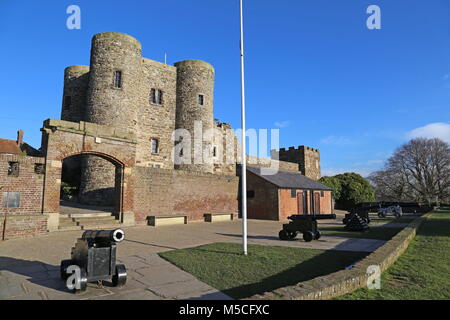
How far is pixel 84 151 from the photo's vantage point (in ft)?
44.4

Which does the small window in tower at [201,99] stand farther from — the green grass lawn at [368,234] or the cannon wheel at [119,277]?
the cannon wheel at [119,277]

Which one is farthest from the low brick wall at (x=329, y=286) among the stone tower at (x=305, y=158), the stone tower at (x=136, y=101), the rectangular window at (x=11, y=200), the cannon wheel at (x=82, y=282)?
the stone tower at (x=305, y=158)

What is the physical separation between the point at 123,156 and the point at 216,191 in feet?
28.4

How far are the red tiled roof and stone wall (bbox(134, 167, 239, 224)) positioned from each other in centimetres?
1872

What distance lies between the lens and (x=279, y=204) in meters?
22.7

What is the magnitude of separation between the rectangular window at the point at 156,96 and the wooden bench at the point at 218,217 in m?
13.0

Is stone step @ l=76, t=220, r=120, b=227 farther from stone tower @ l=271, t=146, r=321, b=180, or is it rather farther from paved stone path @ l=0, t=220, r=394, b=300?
stone tower @ l=271, t=146, r=321, b=180

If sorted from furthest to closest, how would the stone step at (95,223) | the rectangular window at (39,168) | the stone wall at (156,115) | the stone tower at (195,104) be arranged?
the stone tower at (195,104)
the stone wall at (156,115)
the stone step at (95,223)
the rectangular window at (39,168)

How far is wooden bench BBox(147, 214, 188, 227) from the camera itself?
1606 cm

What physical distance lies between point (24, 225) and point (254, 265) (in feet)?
32.2

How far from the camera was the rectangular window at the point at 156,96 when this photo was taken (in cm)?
2706

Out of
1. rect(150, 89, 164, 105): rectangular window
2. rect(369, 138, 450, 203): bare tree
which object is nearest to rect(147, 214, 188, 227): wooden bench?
rect(150, 89, 164, 105): rectangular window

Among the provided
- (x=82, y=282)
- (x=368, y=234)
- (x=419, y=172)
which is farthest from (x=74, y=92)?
(x=419, y=172)
